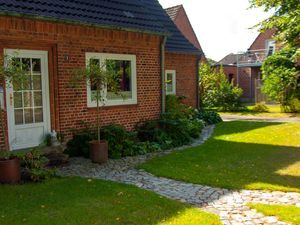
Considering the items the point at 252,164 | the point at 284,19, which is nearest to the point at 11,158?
the point at 252,164

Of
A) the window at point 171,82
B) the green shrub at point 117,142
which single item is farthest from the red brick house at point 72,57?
the window at point 171,82

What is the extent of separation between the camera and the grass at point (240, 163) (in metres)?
6.70

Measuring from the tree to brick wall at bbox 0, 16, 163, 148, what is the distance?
4.46 meters

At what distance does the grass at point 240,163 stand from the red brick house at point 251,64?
22.6 m

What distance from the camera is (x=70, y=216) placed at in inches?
191

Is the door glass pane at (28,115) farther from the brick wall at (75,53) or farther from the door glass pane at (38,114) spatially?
the brick wall at (75,53)

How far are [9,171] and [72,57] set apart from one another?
12.4 ft

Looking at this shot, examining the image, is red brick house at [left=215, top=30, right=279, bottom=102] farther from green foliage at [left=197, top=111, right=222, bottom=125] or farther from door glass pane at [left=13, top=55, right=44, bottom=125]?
door glass pane at [left=13, top=55, right=44, bottom=125]

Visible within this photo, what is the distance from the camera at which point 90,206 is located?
5.26 meters

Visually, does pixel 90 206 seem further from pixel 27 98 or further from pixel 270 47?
pixel 270 47

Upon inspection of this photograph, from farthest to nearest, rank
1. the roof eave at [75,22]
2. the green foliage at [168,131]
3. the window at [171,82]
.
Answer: the window at [171,82] < the green foliage at [168,131] < the roof eave at [75,22]

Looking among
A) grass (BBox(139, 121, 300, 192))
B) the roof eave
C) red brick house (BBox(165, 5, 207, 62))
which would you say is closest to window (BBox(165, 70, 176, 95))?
grass (BBox(139, 121, 300, 192))

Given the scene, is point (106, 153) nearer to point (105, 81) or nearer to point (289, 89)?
point (105, 81)

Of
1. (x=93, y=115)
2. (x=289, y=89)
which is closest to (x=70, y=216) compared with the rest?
(x=93, y=115)
